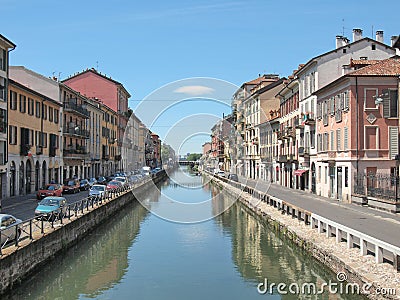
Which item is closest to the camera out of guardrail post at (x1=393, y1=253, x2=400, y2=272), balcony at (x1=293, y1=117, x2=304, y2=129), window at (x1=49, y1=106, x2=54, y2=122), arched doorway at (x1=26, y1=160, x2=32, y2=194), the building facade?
guardrail post at (x1=393, y1=253, x2=400, y2=272)

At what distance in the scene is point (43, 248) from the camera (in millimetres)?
18094

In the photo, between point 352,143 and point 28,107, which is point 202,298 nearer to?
point 352,143

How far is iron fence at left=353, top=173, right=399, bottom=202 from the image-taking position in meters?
27.4

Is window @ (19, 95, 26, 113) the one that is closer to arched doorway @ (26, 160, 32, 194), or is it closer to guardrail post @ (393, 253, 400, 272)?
arched doorway @ (26, 160, 32, 194)

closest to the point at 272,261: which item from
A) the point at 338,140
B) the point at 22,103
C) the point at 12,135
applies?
the point at 338,140

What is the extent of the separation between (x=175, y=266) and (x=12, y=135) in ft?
70.2

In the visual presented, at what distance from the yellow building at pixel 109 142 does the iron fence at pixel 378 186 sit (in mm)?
47674

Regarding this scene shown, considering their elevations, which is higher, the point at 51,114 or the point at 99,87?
the point at 99,87

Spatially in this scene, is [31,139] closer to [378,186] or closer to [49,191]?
[49,191]

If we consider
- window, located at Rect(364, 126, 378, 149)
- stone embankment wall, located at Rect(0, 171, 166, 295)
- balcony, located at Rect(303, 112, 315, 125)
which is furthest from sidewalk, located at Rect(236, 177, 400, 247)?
stone embankment wall, located at Rect(0, 171, 166, 295)

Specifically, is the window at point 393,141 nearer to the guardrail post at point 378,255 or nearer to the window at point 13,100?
the guardrail post at point 378,255

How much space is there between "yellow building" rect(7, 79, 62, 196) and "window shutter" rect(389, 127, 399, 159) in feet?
86.3

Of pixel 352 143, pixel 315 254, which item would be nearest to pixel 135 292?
pixel 315 254

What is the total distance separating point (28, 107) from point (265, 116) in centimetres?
3637
